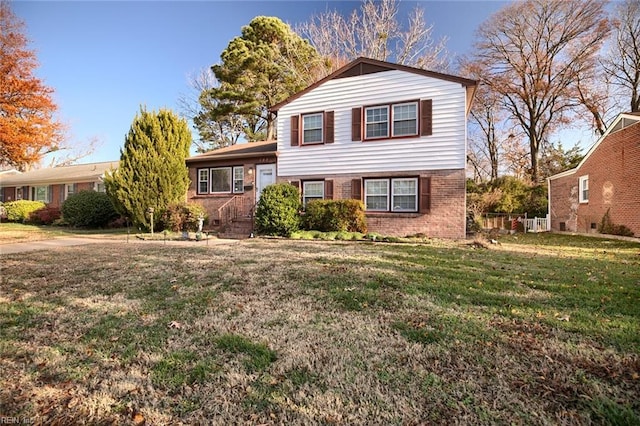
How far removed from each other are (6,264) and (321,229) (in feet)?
26.8

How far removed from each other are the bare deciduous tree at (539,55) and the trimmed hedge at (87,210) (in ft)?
86.1

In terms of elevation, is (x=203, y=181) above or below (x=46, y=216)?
above

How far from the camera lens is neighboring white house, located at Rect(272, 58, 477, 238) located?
36.7ft

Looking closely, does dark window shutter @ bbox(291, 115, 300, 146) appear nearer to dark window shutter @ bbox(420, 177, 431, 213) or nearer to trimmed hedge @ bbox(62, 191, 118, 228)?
dark window shutter @ bbox(420, 177, 431, 213)

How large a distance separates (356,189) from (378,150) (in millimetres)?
1692

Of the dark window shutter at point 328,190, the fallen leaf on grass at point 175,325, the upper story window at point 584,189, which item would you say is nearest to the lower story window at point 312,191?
the dark window shutter at point 328,190

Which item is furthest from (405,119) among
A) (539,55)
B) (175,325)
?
(539,55)

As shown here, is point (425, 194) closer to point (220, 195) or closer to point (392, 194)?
point (392, 194)

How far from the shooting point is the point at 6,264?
6.15m

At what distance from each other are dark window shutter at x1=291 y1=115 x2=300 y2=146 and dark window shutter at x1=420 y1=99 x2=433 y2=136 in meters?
5.01

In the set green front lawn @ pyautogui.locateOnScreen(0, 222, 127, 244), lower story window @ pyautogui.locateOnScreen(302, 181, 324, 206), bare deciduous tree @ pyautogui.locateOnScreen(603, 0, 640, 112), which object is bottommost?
green front lawn @ pyautogui.locateOnScreen(0, 222, 127, 244)

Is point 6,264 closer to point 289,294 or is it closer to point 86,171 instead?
point 289,294

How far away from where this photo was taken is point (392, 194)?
12.0 meters

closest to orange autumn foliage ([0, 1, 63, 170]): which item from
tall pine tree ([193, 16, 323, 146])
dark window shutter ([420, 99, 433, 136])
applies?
tall pine tree ([193, 16, 323, 146])
